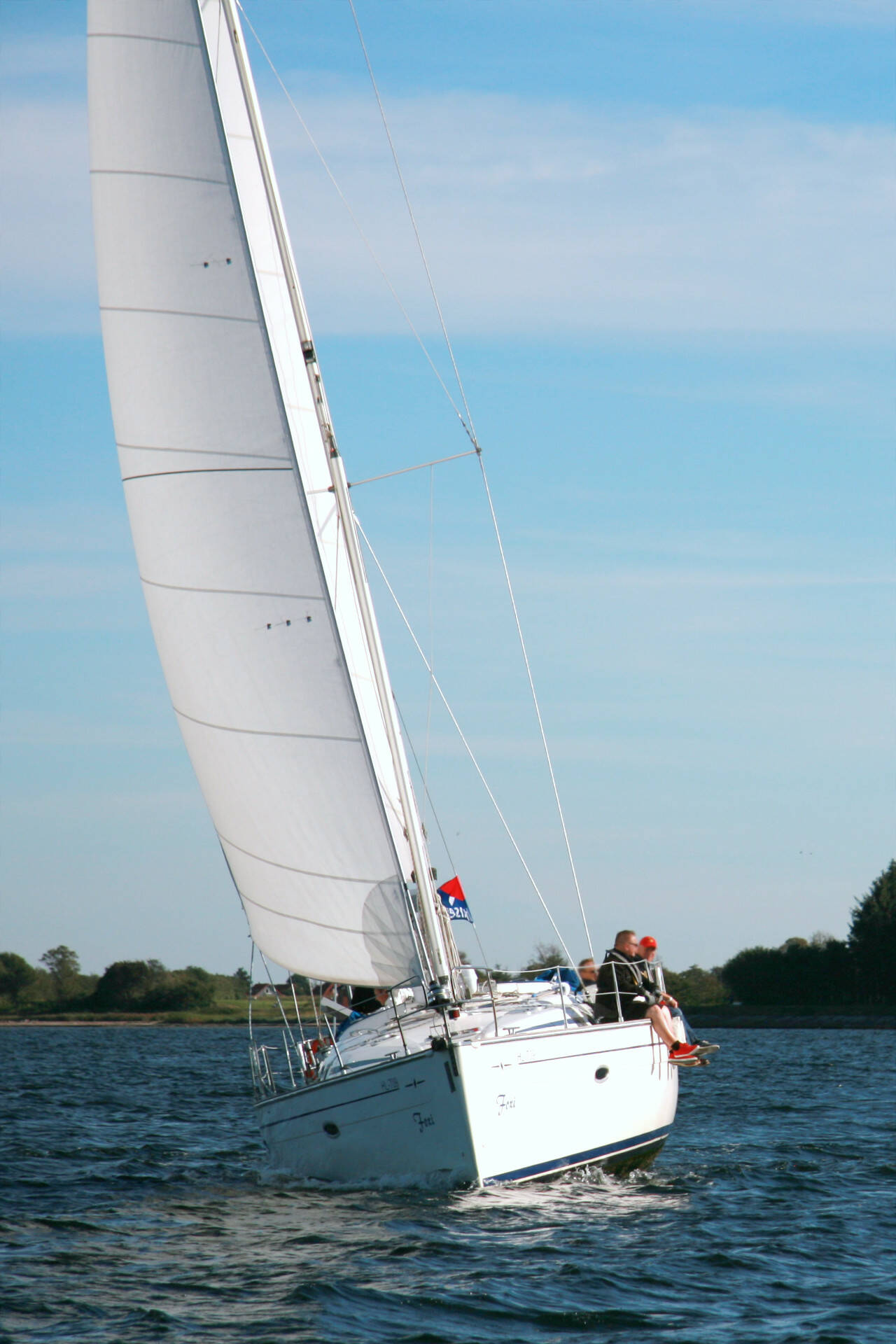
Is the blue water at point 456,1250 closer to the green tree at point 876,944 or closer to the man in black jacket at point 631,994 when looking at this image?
the man in black jacket at point 631,994

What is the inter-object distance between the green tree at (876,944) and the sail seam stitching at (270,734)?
6018 cm

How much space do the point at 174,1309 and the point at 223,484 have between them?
285 inches

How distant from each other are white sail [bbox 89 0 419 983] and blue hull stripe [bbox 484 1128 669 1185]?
206 cm

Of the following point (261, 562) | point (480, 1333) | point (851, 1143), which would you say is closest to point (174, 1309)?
point (480, 1333)

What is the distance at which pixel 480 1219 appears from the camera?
38.4 feet

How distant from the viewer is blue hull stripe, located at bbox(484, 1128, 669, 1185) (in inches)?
483

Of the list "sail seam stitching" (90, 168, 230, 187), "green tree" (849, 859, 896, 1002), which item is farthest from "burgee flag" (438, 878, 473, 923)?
"green tree" (849, 859, 896, 1002)

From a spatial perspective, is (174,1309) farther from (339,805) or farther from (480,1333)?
(339,805)

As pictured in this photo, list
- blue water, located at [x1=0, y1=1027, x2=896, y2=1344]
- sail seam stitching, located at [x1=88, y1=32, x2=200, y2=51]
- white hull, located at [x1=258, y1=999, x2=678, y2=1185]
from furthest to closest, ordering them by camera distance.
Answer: sail seam stitching, located at [x1=88, y1=32, x2=200, y2=51] → white hull, located at [x1=258, y1=999, x2=678, y2=1185] → blue water, located at [x1=0, y1=1027, x2=896, y2=1344]

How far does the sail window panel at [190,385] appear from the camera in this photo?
44.1 feet

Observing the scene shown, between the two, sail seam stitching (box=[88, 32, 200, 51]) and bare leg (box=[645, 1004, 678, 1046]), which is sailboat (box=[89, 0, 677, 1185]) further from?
bare leg (box=[645, 1004, 678, 1046])

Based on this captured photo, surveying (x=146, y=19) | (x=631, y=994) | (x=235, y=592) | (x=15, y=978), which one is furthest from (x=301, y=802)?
(x=15, y=978)

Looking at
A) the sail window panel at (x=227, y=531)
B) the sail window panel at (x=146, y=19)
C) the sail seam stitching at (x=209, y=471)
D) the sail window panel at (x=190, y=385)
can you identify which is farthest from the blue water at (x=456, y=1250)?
the sail window panel at (x=146, y=19)

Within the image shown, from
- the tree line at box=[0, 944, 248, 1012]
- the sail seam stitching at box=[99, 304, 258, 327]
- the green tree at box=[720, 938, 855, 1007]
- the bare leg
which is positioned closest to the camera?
the sail seam stitching at box=[99, 304, 258, 327]
